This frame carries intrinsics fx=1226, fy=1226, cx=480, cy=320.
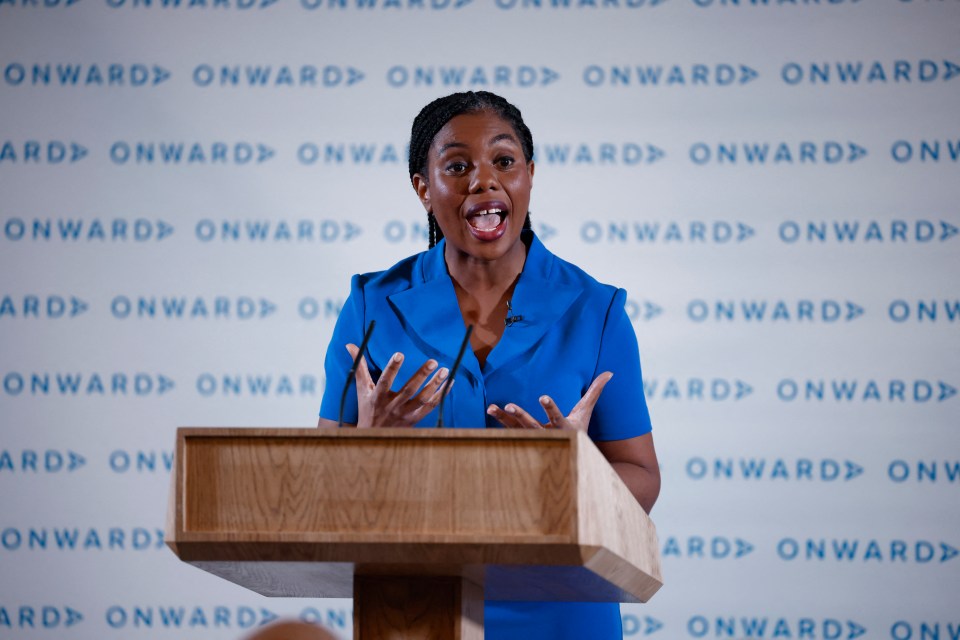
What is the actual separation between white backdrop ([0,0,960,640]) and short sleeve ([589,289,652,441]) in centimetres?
138

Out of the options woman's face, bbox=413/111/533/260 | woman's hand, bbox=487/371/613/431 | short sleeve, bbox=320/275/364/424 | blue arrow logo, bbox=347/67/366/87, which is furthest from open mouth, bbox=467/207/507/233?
blue arrow logo, bbox=347/67/366/87

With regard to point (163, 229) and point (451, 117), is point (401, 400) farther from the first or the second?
point (163, 229)

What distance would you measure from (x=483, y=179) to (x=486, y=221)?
0.23 ft

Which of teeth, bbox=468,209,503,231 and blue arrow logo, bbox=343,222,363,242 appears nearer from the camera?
teeth, bbox=468,209,503,231

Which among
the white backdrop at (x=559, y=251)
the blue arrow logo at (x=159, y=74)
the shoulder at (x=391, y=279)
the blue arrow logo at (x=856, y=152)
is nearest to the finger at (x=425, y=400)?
the shoulder at (x=391, y=279)

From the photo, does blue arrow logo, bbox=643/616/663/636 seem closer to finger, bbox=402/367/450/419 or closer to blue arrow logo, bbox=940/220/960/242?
blue arrow logo, bbox=940/220/960/242

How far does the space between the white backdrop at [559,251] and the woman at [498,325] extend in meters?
1.31

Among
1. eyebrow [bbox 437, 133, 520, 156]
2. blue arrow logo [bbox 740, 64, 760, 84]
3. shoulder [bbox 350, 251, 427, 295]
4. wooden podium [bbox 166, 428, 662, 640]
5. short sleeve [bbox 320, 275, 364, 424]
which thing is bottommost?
wooden podium [bbox 166, 428, 662, 640]

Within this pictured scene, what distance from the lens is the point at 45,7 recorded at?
3.63 meters

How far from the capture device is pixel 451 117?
2146mm

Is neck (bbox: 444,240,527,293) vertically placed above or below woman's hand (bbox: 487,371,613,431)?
above

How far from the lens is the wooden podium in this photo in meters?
1.15

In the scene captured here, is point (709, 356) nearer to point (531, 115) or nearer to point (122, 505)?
point (531, 115)

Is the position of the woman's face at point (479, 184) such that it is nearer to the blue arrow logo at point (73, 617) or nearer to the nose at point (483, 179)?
the nose at point (483, 179)
